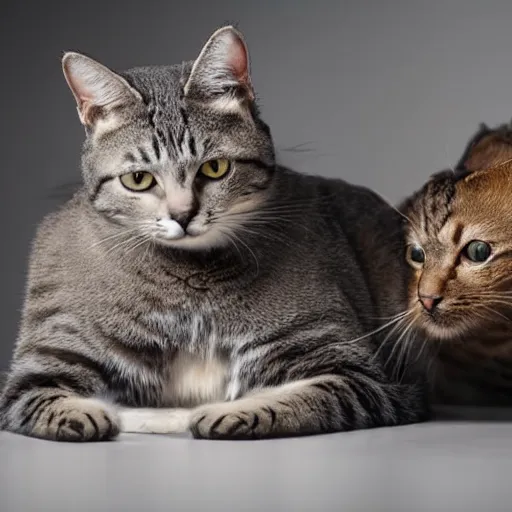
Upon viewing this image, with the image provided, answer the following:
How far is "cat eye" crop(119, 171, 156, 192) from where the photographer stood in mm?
2619

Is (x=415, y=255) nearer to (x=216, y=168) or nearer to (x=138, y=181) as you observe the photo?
(x=216, y=168)

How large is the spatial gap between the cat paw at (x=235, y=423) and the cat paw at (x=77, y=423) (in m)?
0.20

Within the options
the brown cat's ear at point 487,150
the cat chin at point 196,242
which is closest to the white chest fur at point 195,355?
the cat chin at point 196,242

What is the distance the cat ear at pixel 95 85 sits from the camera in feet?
8.66

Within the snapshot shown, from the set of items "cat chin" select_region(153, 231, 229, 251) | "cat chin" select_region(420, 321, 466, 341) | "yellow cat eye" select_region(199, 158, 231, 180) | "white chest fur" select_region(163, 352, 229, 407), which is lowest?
"white chest fur" select_region(163, 352, 229, 407)

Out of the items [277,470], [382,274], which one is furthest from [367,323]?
[277,470]

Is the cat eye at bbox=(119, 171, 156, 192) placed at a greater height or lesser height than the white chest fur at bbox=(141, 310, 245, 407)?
greater

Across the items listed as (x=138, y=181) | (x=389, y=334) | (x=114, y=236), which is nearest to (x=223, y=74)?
(x=138, y=181)

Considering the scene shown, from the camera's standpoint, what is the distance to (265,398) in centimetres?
259

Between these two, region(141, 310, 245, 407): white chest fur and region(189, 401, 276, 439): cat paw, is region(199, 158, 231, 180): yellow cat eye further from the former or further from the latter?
region(189, 401, 276, 439): cat paw

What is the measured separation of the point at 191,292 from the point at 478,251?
0.72 m

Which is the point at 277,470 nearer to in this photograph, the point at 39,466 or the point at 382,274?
the point at 39,466

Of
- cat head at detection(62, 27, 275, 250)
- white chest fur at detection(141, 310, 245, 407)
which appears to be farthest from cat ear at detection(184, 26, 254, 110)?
white chest fur at detection(141, 310, 245, 407)

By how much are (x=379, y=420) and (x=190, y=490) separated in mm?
796
